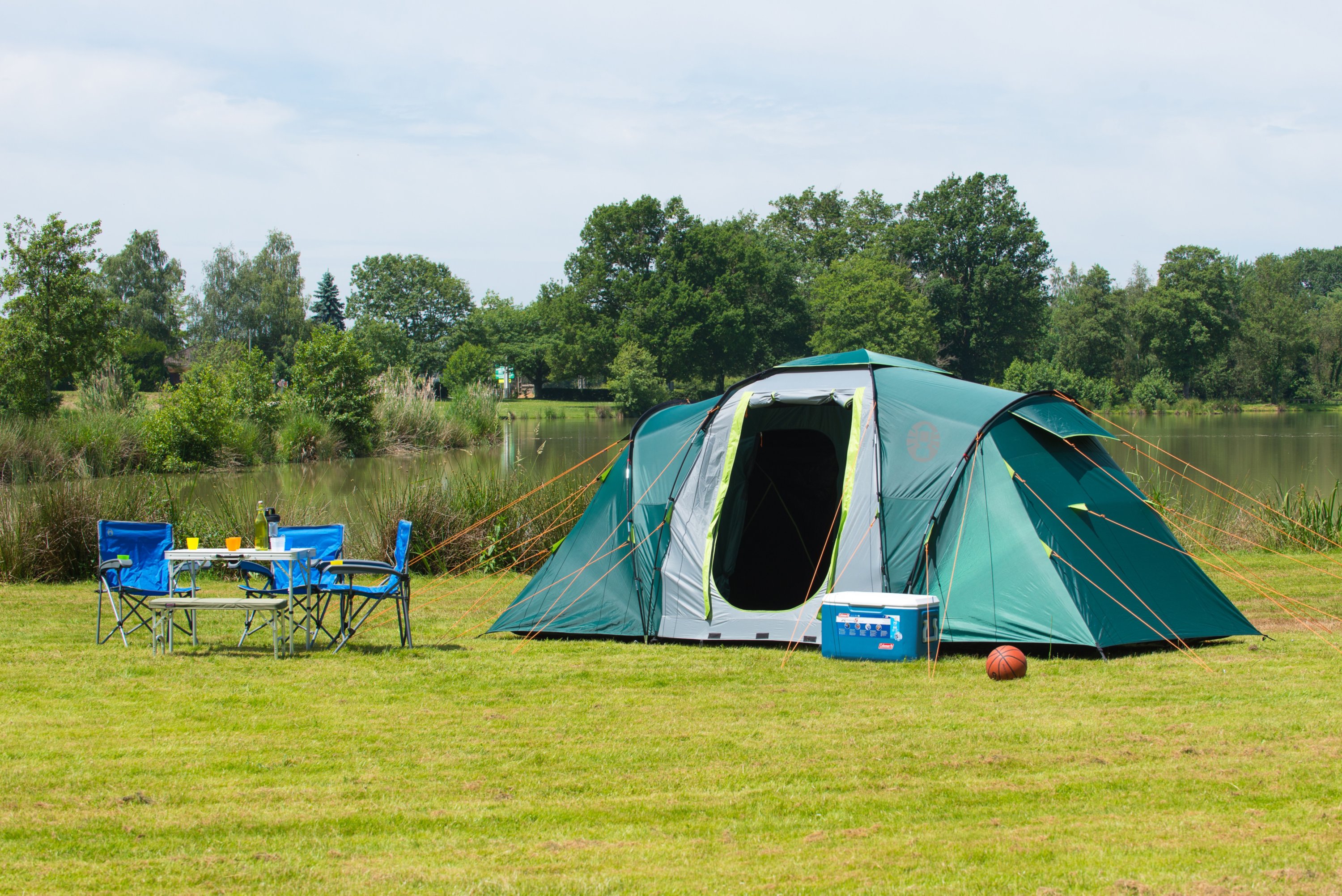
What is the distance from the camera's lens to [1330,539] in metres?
11.3

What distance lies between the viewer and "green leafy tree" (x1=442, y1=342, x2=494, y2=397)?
56.9 metres

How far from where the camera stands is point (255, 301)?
5694 centimetres

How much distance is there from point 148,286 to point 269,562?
51.9 metres

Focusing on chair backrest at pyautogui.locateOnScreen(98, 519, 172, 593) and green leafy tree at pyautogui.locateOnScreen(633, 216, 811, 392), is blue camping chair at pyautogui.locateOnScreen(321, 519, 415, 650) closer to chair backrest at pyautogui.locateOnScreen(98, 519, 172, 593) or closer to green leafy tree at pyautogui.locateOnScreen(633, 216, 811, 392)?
chair backrest at pyautogui.locateOnScreen(98, 519, 172, 593)

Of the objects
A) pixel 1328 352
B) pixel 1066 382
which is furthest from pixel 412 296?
pixel 1328 352

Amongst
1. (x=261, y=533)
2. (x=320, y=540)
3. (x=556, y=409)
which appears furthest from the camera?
(x=556, y=409)

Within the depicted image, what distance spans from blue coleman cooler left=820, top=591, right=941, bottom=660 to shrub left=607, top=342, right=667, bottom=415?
45124 mm

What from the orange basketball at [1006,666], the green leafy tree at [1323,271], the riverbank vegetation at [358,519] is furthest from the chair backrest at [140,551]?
the green leafy tree at [1323,271]

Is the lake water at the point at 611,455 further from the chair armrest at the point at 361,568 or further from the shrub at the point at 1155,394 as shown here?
the shrub at the point at 1155,394

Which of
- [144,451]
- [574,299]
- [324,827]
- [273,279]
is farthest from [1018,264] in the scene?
[324,827]

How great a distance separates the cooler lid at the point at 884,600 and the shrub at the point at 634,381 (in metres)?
45.0

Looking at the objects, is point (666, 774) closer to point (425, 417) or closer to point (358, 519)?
point (358, 519)

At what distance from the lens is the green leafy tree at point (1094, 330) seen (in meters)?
57.0

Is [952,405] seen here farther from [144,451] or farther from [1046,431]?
[144,451]
